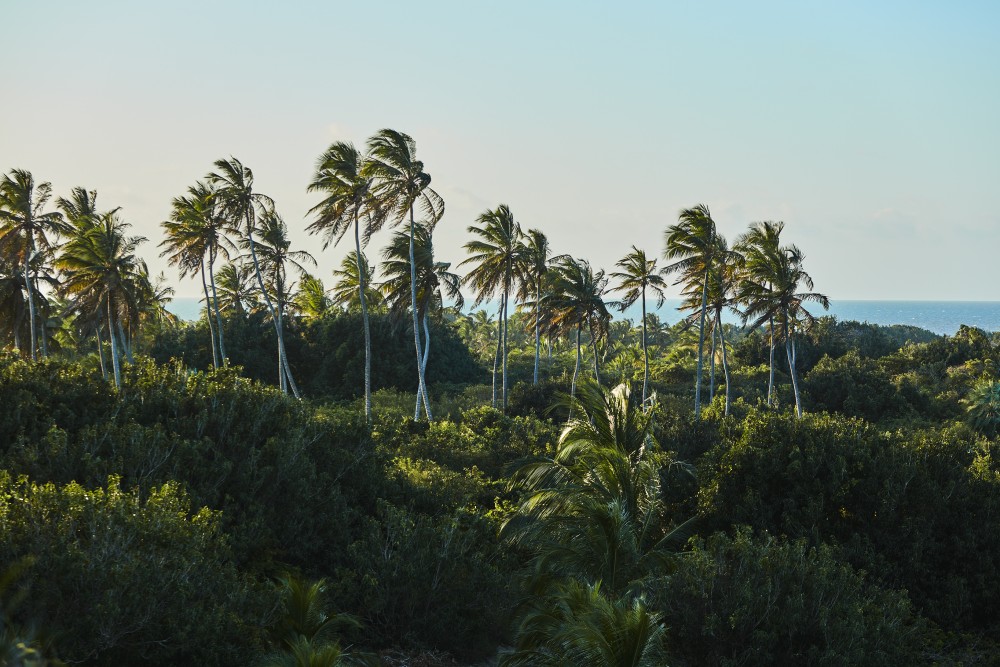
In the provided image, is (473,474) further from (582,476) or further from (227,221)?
(227,221)

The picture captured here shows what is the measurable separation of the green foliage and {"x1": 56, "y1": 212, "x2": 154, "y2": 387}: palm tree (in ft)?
82.1

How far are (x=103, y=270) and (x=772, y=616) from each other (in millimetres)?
27804

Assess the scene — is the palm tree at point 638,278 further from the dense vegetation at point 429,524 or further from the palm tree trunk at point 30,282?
the palm tree trunk at point 30,282

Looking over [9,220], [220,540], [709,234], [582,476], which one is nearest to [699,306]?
[709,234]

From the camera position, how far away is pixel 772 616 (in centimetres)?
1359

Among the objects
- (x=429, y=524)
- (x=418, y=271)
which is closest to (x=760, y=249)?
(x=418, y=271)

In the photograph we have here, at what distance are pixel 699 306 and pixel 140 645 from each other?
36394 millimetres

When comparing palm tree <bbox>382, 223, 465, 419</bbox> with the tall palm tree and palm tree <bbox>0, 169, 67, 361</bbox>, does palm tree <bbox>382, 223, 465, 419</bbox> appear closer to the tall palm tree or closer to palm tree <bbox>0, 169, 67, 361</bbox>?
the tall palm tree

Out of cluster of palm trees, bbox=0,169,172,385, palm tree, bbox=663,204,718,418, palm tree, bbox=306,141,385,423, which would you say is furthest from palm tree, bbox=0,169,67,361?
palm tree, bbox=663,204,718,418

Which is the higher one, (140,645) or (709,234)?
(709,234)

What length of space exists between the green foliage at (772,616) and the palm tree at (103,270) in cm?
2501

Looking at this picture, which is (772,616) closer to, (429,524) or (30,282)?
(429,524)

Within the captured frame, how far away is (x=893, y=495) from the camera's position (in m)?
19.0

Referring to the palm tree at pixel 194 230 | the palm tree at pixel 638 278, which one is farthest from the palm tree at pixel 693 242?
the palm tree at pixel 194 230
